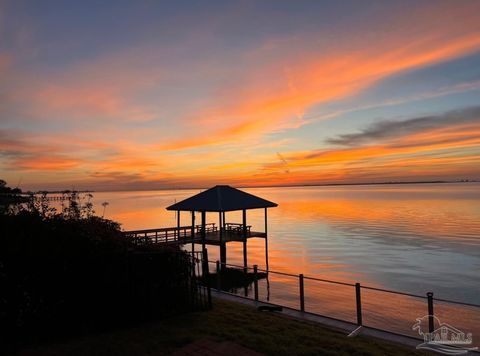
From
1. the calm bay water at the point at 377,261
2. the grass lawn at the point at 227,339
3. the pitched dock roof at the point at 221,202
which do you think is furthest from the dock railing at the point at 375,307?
the pitched dock roof at the point at 221,202

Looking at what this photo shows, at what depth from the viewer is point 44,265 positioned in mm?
7562

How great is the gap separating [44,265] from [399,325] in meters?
13.9

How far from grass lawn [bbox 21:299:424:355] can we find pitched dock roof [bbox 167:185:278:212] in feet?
54.0

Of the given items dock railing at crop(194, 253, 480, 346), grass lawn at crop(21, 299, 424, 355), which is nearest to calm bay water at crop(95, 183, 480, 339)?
dock railing at crop(194, 253, 480, 346)

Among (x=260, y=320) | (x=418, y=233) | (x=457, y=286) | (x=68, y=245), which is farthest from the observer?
(x=418, y=233)

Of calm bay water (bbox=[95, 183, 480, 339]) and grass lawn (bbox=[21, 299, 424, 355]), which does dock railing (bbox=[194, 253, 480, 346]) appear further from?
grass lawn (bbox=[21, 299, 424, 355])

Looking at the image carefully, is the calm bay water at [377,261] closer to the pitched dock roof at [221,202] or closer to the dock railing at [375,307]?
the dock railing at [375,307]

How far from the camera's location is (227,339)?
24.6 feet

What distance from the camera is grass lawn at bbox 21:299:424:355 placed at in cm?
698

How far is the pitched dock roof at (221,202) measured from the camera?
25688mm

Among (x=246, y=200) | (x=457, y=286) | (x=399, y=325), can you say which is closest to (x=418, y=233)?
(x=457, y=286)

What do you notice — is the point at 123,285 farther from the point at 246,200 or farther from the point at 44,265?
the point at 246,200

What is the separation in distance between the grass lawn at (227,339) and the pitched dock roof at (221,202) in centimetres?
1645

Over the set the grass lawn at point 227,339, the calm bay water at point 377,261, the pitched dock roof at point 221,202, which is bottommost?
the calm bay water at point 377,261
